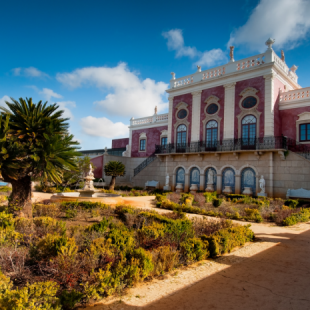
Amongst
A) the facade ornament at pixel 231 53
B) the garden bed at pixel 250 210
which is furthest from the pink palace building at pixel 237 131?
the garden bed at pixel 250 210

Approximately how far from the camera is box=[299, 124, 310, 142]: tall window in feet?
59.0

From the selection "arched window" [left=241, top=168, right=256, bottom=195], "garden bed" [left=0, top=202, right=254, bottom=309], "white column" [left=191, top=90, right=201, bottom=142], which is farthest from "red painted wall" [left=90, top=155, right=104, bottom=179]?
"garden bed" [left=0, top=202, right=254, bottom=309]

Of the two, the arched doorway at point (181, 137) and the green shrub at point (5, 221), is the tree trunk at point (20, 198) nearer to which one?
the green shrub at point (5, 221)

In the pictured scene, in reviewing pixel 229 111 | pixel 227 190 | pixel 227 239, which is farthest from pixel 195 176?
pixel 227 239

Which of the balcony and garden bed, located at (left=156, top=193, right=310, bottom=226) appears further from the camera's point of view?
the balcony

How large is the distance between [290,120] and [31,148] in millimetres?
17892

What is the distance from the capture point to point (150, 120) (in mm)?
28609

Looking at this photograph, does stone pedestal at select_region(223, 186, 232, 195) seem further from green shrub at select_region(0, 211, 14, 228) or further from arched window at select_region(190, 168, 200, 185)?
green shrub at select_region(0, 211, 14, 228)

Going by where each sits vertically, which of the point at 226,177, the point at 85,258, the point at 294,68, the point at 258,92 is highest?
the point at 294,68

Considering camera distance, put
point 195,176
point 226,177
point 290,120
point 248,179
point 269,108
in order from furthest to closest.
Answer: point 195,176, point 226,177, point 248,179, point 290,120, point 269,108

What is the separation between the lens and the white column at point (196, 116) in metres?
22.4

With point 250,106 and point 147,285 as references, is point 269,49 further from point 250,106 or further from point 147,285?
point 147,285

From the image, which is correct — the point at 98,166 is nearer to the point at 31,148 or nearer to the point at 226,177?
the point at 226,177

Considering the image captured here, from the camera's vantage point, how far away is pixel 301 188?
16.5 metres
